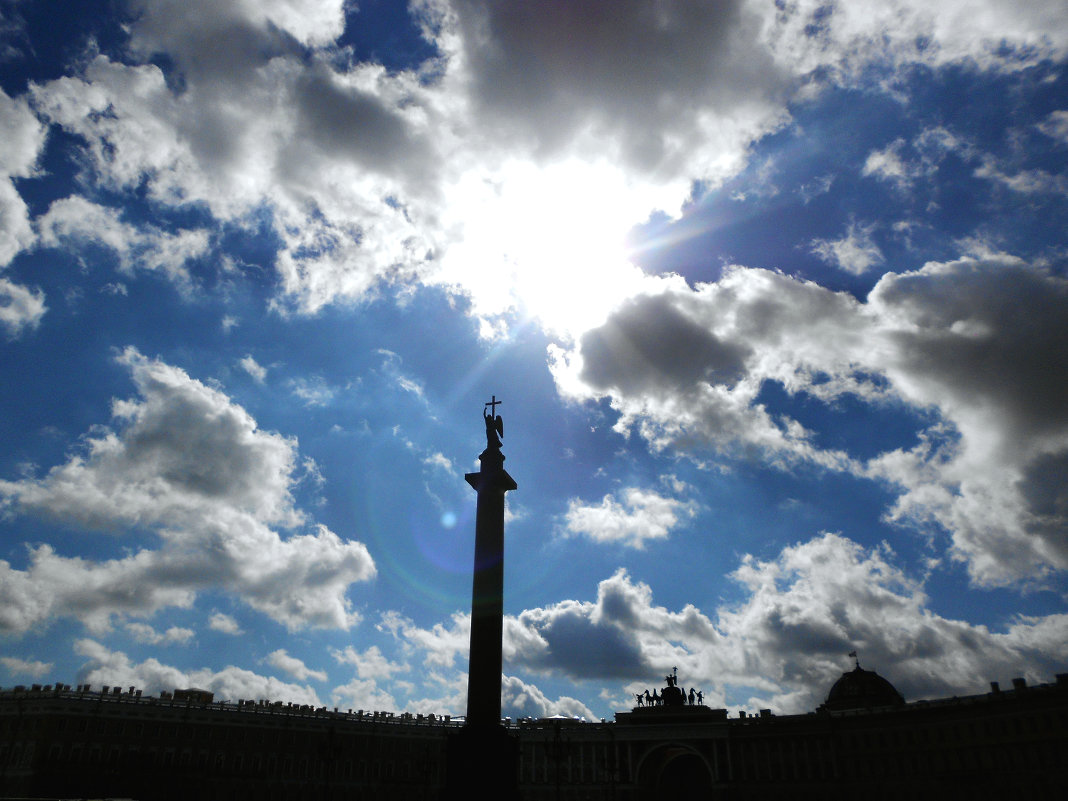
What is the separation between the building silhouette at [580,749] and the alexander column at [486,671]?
21.9m

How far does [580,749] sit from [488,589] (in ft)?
244

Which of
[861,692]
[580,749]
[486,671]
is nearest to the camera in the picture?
[486,671]

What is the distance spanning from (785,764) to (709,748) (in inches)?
370

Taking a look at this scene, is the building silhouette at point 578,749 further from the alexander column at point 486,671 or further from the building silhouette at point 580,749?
the alexander column at point 486,671

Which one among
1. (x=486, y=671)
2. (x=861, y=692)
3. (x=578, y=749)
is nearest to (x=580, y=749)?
(x=578, y=749)

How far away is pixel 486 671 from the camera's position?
1248 inches

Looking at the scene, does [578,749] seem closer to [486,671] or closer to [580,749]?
[580,749]

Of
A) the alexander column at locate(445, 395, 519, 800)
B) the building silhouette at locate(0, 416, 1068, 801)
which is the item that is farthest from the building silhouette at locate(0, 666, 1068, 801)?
the alexander column at locate(445, 395, 519, 800)

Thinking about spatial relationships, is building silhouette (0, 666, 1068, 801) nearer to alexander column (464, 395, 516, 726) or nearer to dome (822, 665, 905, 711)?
dome (822, 665, 905, 711)

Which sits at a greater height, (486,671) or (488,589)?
(488,589)

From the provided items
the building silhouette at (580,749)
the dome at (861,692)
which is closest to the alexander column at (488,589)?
the building silhouette at (580,749)

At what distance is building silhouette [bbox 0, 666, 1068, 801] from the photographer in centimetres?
6612

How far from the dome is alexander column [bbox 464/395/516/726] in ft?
283

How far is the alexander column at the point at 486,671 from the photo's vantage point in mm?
29734
